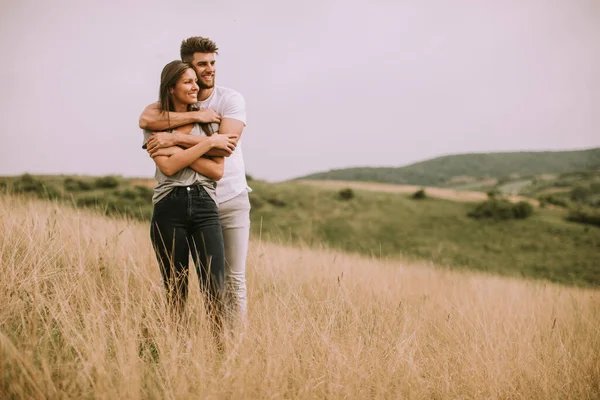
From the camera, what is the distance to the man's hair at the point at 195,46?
2.80 m

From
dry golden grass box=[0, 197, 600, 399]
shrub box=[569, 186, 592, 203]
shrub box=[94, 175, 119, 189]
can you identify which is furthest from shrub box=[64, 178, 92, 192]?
shrub box=[569, 186, 592, 203]

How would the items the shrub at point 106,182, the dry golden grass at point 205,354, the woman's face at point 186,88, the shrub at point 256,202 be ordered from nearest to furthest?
1. the dry golden grass at point 205,354
2. the woman's face at point 186,88
3. the shrub at point 106,182
4. the shrub at point 256,202

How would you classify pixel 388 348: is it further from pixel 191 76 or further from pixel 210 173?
pixel 191 76

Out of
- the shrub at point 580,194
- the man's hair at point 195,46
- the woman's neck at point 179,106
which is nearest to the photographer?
the woman's neck at point 179,106

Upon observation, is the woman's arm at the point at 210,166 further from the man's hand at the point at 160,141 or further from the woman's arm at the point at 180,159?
the man's hand at the point at 160,141

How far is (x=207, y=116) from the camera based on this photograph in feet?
8.74

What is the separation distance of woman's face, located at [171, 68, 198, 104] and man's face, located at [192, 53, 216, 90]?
9.9 inches

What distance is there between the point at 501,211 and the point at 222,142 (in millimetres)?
35557

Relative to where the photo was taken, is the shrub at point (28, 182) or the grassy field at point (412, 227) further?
the grassy field at point (412, 227)

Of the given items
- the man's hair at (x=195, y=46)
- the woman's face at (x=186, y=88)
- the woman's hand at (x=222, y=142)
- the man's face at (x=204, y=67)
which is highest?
the man's hair at (x=195, y=46)

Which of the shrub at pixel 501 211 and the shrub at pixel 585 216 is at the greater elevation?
the shrub at pixel 501 211

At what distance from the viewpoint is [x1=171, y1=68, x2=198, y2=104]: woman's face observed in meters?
2.57

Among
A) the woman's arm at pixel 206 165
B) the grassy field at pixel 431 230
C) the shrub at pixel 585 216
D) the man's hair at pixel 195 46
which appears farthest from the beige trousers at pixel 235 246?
the shrub at pixel 585 216

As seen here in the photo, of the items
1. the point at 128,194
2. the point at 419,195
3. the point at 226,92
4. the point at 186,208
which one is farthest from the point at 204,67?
the point at 419,195
